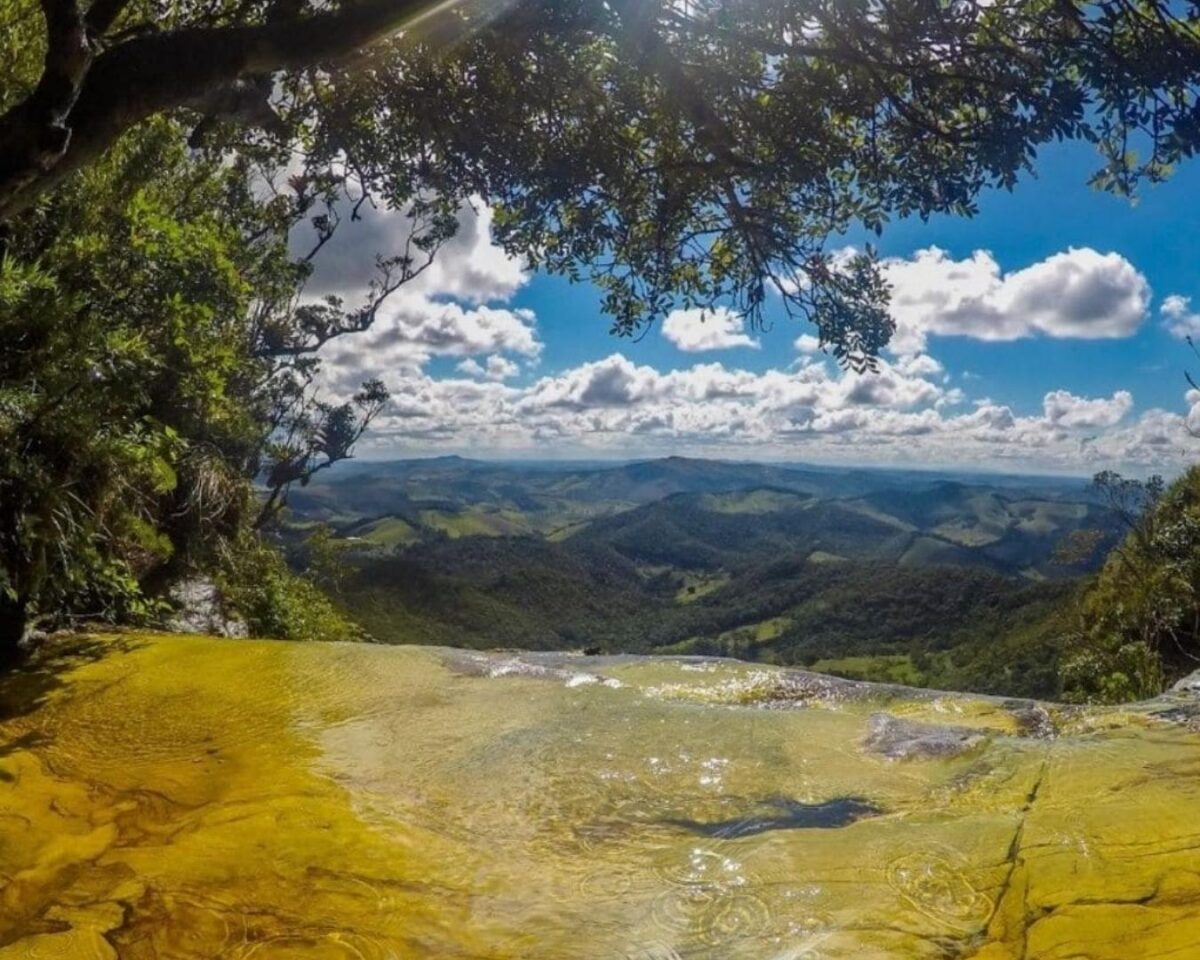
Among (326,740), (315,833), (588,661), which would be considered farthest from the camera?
(588,661)

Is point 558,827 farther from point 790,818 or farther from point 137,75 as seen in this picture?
point 137,75

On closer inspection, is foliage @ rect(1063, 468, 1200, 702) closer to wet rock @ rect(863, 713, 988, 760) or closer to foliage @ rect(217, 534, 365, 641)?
wet rock @ rect(863, 713, 988, 760)

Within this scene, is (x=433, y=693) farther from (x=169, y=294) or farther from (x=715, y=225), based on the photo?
(x=715, y=225)

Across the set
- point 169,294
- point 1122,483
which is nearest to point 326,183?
point 169,294

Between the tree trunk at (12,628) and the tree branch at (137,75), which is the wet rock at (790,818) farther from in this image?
the tree trunk at (12,628)

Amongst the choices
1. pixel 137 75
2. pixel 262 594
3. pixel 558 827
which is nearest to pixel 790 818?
pixel 558 827

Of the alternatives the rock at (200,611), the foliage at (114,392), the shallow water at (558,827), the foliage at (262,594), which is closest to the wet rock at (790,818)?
the shallow water at (558,827)
